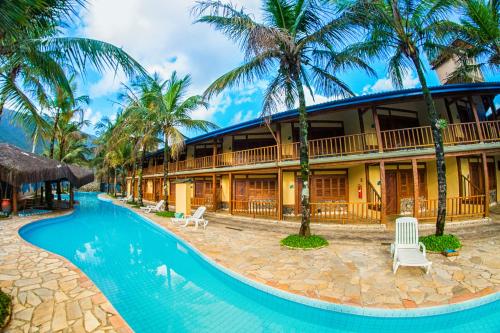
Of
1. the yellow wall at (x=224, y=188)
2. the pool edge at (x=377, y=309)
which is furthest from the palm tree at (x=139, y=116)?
the pool edge at (x=377, y=309)

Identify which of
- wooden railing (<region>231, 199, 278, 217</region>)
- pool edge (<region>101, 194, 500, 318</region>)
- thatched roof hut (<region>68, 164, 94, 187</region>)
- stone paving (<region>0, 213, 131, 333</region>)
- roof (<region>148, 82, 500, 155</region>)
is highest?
roof (<region>148, 82, 500, 155</region>)

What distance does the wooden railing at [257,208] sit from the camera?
13193 millimetres

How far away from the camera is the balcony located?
9.96 meters

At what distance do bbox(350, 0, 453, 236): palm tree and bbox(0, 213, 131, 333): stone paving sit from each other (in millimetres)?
8499

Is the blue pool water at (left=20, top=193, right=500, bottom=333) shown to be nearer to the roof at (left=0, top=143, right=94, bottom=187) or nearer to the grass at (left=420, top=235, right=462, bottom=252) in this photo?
the grass at (left=420, top=235, right=462, bottom=252)

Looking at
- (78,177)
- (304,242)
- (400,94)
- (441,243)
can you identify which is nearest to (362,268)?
(304,242)

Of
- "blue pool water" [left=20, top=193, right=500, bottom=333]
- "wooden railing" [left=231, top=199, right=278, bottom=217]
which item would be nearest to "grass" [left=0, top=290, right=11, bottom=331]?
"blue pool water" [left=20, top=193, right=500, bottom=333]

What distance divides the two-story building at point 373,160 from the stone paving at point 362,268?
8.41 ft

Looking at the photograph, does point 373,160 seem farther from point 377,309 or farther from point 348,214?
point 377,309

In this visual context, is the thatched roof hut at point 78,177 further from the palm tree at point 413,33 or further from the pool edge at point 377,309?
the palm tree at point 413,33

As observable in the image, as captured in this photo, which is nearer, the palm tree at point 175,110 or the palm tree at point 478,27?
the palm tree at point 478,27

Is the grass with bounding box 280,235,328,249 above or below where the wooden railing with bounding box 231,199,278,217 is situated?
below

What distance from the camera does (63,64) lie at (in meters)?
4.55

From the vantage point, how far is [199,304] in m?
4.54
